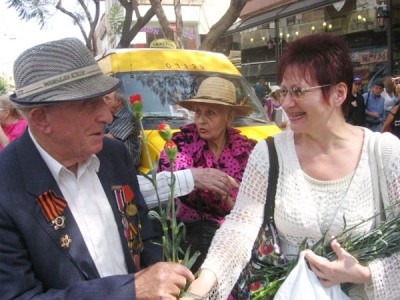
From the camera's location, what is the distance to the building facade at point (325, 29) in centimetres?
1155

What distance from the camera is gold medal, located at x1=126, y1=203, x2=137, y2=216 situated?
183cm

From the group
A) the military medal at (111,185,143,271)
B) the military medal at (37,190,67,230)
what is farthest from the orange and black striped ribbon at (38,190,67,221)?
the military medal at (111,185,143,271)

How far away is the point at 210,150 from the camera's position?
9.89 ft

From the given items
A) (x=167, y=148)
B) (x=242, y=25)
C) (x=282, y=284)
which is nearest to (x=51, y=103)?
(x=167, y=148)

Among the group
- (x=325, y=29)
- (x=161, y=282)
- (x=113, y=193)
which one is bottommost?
(x=161, y=282)

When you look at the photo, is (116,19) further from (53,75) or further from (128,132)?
(53,75)

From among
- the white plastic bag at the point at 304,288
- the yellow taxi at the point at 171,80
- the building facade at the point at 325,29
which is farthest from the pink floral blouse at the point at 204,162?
the building facade at the point at 325,29

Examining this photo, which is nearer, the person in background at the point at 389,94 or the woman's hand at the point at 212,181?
the woman's hand at the point at 212,181

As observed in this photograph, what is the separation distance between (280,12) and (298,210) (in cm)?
1407

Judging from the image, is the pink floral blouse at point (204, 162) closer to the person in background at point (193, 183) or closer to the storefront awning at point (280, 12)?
the person in background at point (193, 183)

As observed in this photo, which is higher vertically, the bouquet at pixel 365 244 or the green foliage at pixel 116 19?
the green foliage at pixel 116 19

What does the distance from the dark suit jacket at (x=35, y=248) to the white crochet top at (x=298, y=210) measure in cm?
49

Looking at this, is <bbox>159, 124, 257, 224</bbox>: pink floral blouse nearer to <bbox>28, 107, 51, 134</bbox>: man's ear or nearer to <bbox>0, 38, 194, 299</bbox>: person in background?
<bbox>0, 38, 194, 299</bbox>: person in background

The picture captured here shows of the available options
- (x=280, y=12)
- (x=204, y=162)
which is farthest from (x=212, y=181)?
(x=280, y=12)
